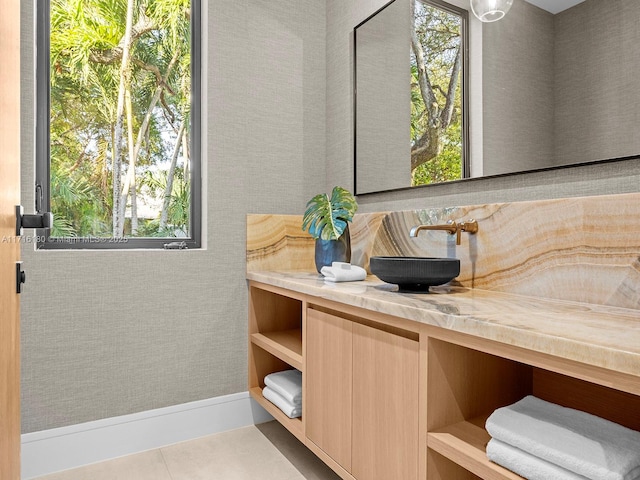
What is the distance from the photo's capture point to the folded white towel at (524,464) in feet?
2.71

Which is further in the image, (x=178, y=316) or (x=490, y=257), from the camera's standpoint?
(x=178, y=316)

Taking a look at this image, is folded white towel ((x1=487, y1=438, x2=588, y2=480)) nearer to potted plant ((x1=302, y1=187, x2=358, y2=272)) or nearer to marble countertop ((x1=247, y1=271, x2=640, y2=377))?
marble countertop ((x1=247, y1=271, x2=640, y2=377))

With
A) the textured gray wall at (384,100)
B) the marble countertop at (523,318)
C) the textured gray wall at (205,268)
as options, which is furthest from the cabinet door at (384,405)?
the textured gray wall at (205,268)

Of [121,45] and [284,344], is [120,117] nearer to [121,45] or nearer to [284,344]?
[121,45]

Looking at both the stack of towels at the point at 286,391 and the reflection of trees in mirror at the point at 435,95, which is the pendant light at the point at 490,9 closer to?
the reflection of trees in mirror at the point at 435,95

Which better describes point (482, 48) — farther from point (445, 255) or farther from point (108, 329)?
point (108, 329)

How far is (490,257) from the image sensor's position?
4.60 feet

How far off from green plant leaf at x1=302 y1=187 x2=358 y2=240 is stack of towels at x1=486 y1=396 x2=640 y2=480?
3.22 feet

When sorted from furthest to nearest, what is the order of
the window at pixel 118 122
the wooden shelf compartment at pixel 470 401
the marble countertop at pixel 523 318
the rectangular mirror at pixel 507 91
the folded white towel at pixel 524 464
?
1. the window at pixel 118 122
2. the rectangular mirror at pixel 507 91
3. the wooden shelf compartment at pixel 470 401
4. the folded white towel at pixel 524 464
5. the marble countertop at pixel 523 318

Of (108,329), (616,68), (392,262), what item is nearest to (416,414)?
(392,262)

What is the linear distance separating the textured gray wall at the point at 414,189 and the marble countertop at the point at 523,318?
13.0 inches

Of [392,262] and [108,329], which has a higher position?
[392,262]

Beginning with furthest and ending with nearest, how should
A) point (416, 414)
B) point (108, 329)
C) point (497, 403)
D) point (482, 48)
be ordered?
point (108, 329) < point (482, 48) < point (497, 403) < point (416, 414)

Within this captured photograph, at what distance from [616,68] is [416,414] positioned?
1049 millimetres
